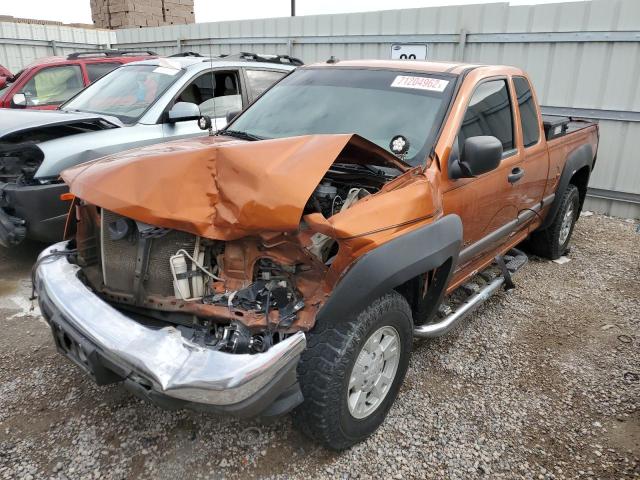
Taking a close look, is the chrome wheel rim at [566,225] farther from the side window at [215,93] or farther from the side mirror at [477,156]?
the side window at [215,93]

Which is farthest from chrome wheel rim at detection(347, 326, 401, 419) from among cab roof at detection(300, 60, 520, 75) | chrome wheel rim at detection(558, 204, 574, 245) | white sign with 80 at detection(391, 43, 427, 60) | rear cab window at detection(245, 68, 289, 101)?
white sign with 80 at detection(391, 43, 427, 60)

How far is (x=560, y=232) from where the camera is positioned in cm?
512

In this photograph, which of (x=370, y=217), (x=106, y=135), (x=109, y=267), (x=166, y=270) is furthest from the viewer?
(x=106, y=135)

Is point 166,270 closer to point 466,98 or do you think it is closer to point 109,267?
point 109,267

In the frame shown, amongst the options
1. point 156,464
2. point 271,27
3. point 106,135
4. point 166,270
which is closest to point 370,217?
point 166,270

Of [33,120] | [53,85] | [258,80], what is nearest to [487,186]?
[258,80]

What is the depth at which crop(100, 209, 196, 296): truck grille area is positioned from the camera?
234cm

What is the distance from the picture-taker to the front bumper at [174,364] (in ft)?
6.02

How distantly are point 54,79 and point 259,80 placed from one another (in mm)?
3692

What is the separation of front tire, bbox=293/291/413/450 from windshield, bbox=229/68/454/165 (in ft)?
3.15

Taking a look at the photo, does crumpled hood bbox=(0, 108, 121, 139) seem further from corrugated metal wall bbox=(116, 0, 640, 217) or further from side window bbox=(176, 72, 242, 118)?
corrugated metal wall bbox=(116, 0, 640, 217)

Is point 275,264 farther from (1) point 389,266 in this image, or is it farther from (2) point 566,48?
(2) point 566,48

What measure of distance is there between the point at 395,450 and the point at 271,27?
8.93 metres

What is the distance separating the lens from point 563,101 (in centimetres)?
702
